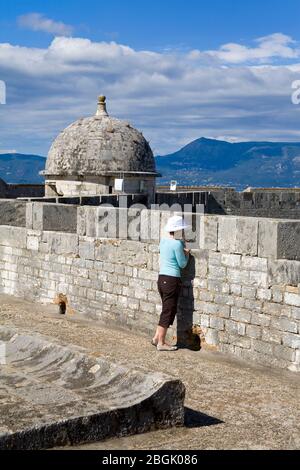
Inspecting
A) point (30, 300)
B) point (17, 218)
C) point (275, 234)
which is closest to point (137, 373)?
point (275, 234)

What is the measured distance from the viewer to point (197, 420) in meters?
5.48

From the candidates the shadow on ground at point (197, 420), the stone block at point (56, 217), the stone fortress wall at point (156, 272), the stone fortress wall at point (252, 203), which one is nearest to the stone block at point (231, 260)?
the stone fortress wall at point (156, 272)

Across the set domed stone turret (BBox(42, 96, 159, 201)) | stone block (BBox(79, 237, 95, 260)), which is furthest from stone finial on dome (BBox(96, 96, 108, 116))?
stone block (BBox(79, 237, 95, 260))

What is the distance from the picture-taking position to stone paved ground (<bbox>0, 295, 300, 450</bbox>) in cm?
499

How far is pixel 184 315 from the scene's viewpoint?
8.46m

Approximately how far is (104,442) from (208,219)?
4.02m

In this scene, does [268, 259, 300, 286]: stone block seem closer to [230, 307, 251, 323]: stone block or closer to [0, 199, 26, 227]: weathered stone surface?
[230, 307, 251, 323]: stone block

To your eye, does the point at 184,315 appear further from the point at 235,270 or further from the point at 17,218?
the point at 17,218

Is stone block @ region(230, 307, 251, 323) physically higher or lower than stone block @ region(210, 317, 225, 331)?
higher

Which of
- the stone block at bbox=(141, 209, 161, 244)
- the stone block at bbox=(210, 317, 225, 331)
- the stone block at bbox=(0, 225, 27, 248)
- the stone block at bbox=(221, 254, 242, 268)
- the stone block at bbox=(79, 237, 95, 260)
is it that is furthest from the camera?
the stone block at bbox=(0, 225, 27, 248)

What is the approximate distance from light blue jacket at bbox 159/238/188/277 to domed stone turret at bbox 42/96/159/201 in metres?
12.4

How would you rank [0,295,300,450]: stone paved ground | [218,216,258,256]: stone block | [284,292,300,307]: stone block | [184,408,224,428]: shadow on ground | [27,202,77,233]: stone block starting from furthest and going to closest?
1. [27,202,77,233]: stone block
2. [218,216,258,256]: stone block
3. [284,292,300,307]: stone block
4. [184,408,224,428]: shadow on ground
5. [0,295,300,450]: stone paved ground
